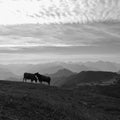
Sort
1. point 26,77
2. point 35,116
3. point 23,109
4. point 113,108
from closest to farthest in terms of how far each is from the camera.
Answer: point 35,116 < point 23,109 < point 113,108 < point 26,77

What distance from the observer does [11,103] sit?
856 inches

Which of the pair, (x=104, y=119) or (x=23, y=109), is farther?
(x=104, y=119)

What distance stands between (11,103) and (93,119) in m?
9.98

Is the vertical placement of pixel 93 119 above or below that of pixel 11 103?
below

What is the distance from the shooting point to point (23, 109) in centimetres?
2058

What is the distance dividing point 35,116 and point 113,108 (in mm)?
26003

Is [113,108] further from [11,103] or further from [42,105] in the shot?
[11,103]

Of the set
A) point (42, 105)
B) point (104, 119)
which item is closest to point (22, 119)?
point (42, 105)

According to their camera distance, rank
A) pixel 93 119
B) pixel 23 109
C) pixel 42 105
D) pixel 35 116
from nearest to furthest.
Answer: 1. pixel 35 116
2. pixel 23 109
3. pixel 42 105
4. pixel 93 119

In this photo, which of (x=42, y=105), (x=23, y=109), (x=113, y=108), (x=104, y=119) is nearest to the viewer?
(x=23, y=109)

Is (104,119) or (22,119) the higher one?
(22,119)

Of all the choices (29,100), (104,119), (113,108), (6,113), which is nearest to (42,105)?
(29,100)

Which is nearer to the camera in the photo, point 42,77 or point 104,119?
point 104,119

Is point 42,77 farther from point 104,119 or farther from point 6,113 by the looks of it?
point 6,113
